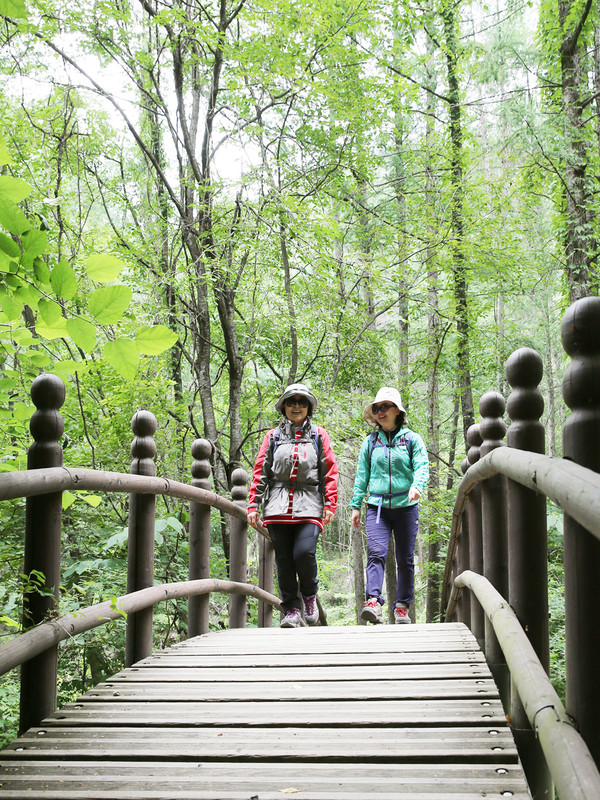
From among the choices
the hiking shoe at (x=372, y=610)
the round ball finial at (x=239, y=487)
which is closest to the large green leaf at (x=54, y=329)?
the hiking shoe at (x=372, y=610)

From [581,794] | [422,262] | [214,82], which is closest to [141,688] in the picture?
[581,794]

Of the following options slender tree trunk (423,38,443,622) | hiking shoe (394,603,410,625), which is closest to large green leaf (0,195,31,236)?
hiking shoe (394,603,410,625)

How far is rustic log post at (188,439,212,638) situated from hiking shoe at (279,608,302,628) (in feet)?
2.35

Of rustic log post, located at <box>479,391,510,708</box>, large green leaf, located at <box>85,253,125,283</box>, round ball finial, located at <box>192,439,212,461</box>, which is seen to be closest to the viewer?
large green leaf, located at <box>85,253,125,283</box>

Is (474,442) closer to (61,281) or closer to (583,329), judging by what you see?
(583,329)

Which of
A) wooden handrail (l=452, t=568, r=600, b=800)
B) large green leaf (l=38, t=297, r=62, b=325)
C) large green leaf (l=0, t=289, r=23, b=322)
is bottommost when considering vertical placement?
wooden handrail (l=452, t=568, r=600, b=800)

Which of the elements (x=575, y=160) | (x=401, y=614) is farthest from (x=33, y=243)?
(x=575, y=160)

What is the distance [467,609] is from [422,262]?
7934 mm

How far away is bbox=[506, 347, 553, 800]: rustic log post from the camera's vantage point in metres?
2.14

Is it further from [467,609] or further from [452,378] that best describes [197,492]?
[452,378]

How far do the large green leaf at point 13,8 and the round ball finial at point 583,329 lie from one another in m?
1.50

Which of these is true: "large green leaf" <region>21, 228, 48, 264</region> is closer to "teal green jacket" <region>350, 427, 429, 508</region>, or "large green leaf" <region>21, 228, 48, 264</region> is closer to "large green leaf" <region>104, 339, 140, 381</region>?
"large green leaf" <region>104, 339, 140, 381</region>

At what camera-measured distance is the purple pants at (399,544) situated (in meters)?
5.61

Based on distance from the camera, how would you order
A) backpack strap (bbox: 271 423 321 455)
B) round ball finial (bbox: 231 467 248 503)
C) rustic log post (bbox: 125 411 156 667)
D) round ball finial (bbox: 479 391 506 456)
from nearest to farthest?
1. round ball finial (bbox: 479 391 506 456)
2. rustic log post (bbox: 125 411 156 667)
3. backpack strap (bbox: 271 423 321 455)
4. round ball finial (bbox: 231 467 248 503)
